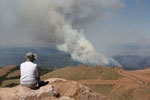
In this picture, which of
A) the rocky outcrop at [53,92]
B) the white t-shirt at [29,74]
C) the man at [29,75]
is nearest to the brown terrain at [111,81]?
the rocky outcrop at [53,92]

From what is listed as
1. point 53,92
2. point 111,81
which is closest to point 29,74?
point 53,92

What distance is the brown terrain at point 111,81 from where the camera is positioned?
128 feet

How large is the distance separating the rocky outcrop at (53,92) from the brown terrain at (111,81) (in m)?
26.8

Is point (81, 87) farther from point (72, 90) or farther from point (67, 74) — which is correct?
point (67, 74)

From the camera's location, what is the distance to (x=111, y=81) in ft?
172

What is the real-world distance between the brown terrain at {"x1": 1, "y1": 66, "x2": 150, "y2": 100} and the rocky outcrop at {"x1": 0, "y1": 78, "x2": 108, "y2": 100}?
26.8 meters

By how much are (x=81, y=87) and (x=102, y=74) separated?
47215 mm

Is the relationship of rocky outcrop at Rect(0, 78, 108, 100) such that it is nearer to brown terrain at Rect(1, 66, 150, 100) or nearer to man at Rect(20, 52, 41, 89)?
man at Rect(20, 52, 41, 89)

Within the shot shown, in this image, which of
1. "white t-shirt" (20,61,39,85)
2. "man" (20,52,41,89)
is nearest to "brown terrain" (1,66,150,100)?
"man" (20,52,41,89)

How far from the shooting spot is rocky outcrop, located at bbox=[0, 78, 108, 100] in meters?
9.82

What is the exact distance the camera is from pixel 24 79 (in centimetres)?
1006

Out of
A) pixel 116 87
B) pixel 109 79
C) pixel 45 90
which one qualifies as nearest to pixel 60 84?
pixel 45 90

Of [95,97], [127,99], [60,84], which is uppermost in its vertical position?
[60,84]

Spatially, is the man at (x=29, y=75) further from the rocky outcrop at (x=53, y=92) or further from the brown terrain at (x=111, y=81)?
the brown terrain at (x=111, y=81)
